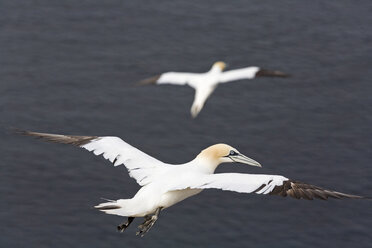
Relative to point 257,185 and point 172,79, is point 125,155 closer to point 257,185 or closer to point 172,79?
point 257,185

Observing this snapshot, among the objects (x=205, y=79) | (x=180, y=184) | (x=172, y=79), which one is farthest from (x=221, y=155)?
(x=172, y=79)

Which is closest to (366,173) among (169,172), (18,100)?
(18,100)

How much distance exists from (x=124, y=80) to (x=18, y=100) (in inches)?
214

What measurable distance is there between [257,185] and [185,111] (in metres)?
25.3

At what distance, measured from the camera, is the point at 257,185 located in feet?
87.1

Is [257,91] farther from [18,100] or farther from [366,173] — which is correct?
[18,100]

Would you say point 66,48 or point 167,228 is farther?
point 66,48

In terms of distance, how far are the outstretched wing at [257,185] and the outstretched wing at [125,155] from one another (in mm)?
1691

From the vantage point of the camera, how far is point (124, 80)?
54.6 meters

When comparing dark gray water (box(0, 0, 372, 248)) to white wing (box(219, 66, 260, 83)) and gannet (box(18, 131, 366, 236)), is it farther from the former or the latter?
gannet (box(18, 131, 366, 236))

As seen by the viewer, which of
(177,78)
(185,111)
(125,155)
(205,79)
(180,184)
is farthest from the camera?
(185,111)

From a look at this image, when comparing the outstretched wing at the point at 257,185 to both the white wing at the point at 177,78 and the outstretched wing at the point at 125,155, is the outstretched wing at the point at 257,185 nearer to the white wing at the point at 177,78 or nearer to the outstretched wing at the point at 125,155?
the outstretched wing at the point at 125,155

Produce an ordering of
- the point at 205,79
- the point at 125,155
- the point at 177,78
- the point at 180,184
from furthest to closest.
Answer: the point at 177,78
the point at 205,79
the point at 125,155
the point at 180,184

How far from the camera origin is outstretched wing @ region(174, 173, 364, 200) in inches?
1038
